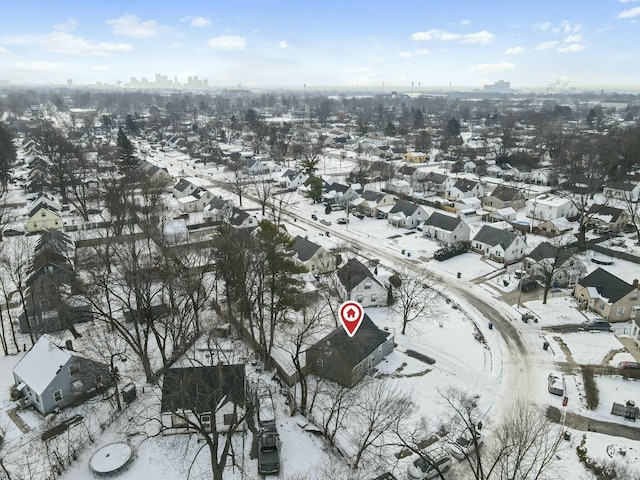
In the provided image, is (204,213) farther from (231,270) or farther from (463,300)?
(463,300)

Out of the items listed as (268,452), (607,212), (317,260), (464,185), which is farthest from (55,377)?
(607,212)

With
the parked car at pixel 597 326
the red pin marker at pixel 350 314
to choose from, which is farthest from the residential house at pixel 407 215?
the red pin marker at pixel 350 314

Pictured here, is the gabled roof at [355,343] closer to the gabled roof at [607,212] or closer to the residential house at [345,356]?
the residential house at [345,356]

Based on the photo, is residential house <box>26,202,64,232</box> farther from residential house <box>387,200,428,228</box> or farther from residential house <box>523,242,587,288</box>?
residential house <box>523,242,587,288</box>

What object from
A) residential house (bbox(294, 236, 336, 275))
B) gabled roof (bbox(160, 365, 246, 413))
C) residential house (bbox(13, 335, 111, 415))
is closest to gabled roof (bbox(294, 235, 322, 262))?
residential house (bbox(294, 236, 336, 275))

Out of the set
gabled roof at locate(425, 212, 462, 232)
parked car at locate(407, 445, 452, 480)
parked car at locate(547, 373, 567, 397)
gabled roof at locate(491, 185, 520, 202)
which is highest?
gabled roof at locate(491, 185, 520, 202)

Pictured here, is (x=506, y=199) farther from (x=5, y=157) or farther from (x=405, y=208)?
(x=5, y=157)

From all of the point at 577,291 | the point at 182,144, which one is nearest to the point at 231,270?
the point at 577,291
